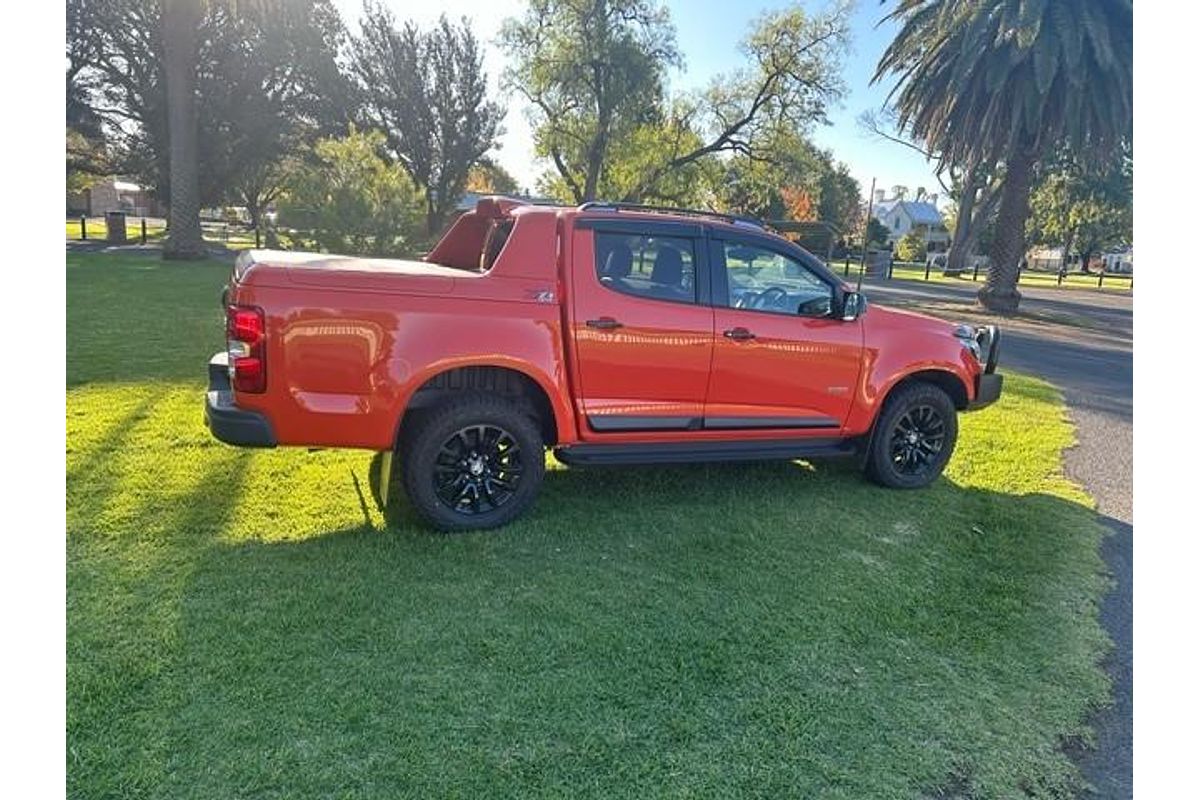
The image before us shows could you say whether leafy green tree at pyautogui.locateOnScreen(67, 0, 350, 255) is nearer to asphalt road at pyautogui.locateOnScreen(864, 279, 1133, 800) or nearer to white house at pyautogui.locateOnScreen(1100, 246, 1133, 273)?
asphalt road at pyautogui.locateOnScreen(864, 279, 1133, 800)

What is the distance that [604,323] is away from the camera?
4223 mm

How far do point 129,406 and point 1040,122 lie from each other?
740 inches

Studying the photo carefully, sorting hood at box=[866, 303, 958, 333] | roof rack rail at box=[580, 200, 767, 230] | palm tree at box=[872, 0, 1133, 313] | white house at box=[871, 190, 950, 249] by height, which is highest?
white house at box=[871, 190, 950, 249]

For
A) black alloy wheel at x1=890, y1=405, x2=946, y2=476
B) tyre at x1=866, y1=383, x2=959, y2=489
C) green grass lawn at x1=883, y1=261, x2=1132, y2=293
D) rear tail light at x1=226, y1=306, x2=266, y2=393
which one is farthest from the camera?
green grass lawn at x1=883, y1=261, x2=1132, y2=293

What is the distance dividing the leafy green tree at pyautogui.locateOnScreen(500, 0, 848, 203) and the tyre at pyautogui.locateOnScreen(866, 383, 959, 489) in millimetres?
23380

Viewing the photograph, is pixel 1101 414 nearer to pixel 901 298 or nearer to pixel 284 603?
pixel 284 603

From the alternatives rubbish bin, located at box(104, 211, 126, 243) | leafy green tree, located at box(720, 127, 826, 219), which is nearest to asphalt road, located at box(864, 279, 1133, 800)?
leafy green tree, located at box(720, 127, 826, 219)

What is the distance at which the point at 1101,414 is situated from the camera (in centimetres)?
827

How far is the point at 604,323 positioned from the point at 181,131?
71.5 feet

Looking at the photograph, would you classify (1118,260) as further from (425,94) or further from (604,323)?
(604,323)

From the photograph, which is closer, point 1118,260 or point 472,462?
point 472,462

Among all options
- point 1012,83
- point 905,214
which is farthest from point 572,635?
point 905,214

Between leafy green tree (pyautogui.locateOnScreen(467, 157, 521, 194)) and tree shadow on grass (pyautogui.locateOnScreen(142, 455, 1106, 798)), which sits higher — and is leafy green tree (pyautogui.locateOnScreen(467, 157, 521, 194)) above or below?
above

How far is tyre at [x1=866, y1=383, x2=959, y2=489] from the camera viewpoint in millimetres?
5230
